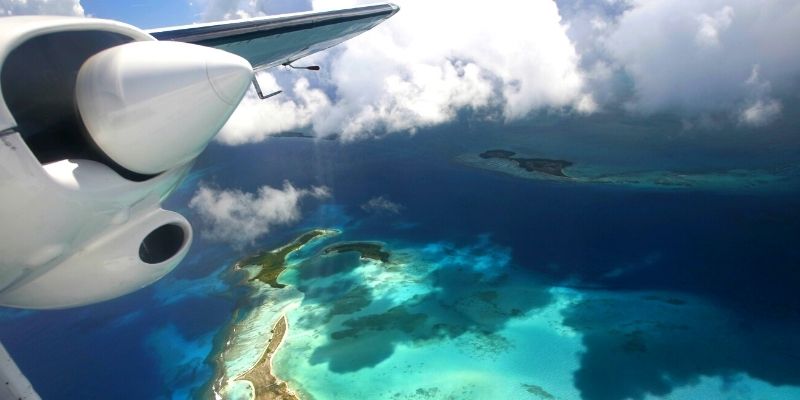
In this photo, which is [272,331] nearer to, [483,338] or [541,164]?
[483,338]

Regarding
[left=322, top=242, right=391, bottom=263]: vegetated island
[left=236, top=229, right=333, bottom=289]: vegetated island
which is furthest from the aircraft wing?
[left=322, top=242, right=391, bottom=263]: vegetated island

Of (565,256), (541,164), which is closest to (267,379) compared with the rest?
(565,256)

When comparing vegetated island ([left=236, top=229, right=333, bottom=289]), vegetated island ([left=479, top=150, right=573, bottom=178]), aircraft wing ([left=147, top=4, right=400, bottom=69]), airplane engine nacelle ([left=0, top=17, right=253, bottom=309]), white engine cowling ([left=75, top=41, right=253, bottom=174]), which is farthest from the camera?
vegetated island ([left=479, top=150, right=573, bottom=178])

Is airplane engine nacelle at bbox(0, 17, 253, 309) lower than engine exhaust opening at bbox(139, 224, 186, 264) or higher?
higher

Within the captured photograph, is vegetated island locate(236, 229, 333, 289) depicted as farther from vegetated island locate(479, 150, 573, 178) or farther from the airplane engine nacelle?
the airplane engine nacelle

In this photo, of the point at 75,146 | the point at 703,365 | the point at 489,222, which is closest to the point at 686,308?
the point at 703,365
